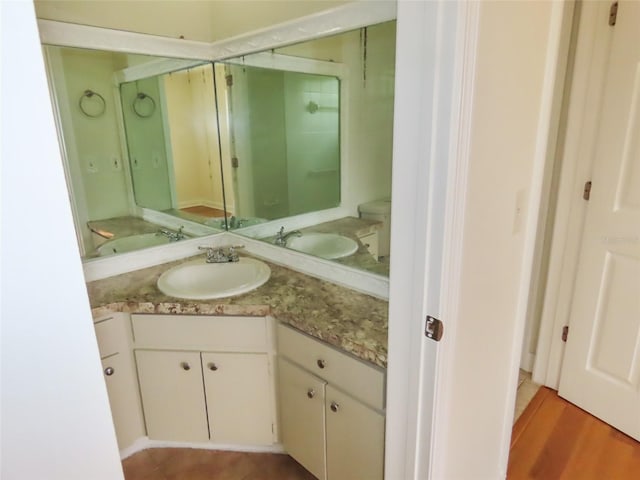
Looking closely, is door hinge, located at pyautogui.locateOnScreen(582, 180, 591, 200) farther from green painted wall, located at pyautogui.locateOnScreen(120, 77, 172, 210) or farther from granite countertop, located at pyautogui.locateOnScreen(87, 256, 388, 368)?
green painted wall, located at pyautogui.locateOnScreen(120, 77, 172, 210)

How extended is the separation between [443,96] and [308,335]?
992 millimetres

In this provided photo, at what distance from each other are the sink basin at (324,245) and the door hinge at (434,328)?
2.81 ft

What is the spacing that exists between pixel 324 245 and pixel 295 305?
43cm

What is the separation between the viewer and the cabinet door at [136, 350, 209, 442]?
5.65 feet

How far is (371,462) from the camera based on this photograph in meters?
1.31

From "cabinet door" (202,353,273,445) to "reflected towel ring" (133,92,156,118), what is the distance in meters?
1.25

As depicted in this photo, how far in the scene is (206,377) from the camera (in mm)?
1725

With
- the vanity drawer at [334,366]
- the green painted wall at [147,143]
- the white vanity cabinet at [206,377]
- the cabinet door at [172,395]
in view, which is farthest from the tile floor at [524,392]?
the green painted wall at [147,143]

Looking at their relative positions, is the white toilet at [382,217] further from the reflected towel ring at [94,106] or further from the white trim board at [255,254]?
the reflected towel ring at [94,106]

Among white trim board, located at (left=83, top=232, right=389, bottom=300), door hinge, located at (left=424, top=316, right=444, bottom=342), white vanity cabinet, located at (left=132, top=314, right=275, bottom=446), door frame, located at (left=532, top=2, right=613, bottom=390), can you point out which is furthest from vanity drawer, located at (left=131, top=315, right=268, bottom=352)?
door frame, located at (left=532, top=2, right=613, bottom=390)

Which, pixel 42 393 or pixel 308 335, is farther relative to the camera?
pixel 308 335

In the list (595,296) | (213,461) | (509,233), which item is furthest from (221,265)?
(595,296)

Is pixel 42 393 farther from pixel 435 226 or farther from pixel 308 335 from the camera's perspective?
pixel 308 335

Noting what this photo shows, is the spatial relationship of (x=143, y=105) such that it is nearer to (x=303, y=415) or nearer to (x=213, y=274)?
(x=213, y=274)
